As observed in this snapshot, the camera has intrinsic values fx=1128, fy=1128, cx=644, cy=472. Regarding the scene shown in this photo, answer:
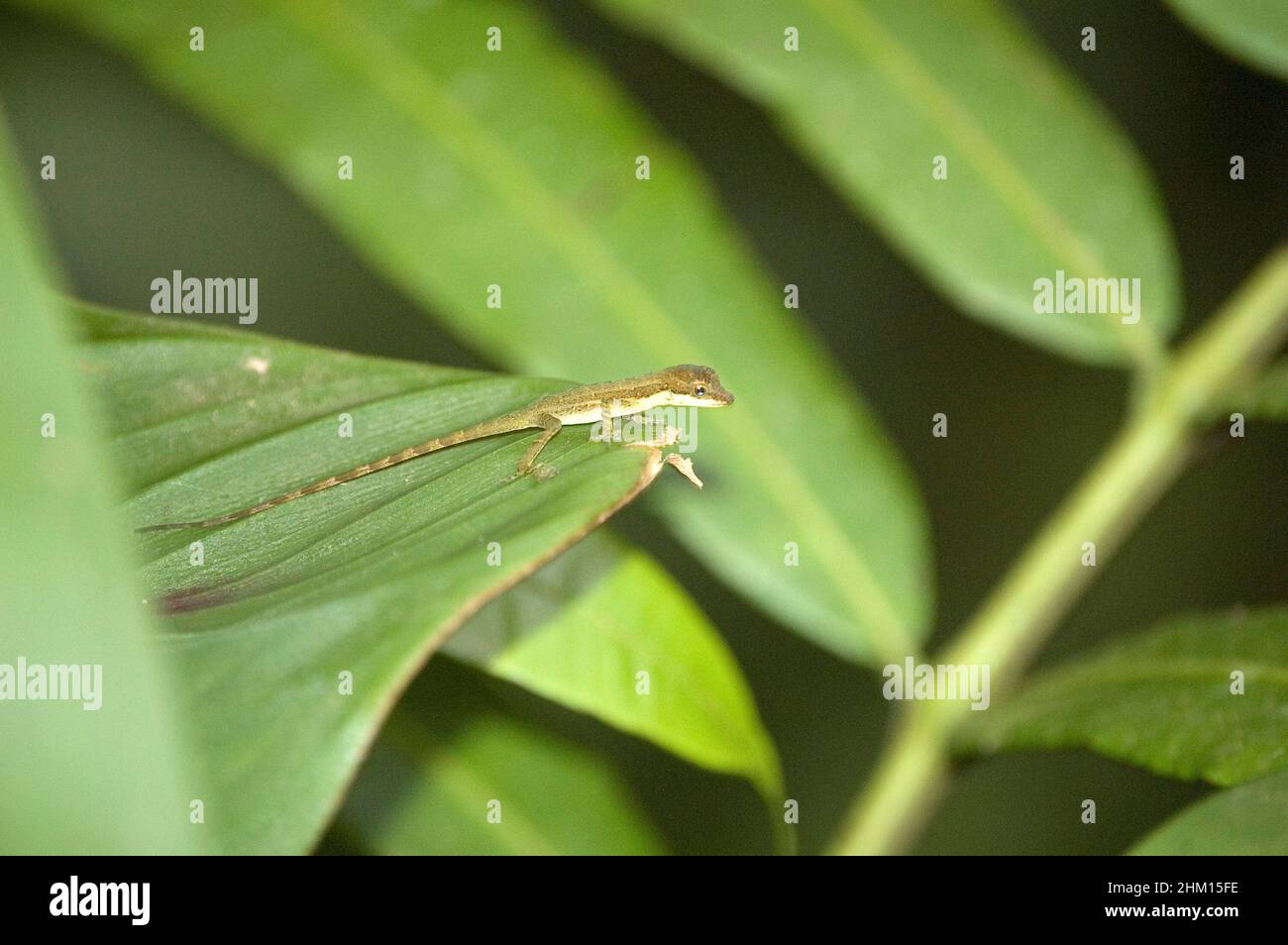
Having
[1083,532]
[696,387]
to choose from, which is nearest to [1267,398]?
[1083,532]

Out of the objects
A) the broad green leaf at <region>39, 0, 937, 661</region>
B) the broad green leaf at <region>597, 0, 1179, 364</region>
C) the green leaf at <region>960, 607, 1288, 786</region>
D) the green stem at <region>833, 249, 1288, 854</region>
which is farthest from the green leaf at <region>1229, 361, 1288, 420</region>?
the broad green leaf at <region>39, 0, 937, 661</region>

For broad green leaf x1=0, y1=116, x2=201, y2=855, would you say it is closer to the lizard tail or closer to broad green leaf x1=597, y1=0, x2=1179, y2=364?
the lizard tail

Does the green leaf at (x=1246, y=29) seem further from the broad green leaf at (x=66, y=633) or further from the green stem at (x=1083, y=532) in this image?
the broad green leaf at (x=66, y=633)

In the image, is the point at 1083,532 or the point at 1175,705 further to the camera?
the point at 1083,532

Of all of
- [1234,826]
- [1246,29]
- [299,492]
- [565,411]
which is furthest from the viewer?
[565,411]

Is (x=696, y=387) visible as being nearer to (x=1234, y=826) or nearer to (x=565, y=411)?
(x=565, y=411)

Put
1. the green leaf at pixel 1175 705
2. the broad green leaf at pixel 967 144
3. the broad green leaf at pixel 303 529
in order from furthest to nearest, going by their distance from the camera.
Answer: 1. the broad green leaf at pixel 967 144
2. the green leaf at pixel 1175 705
3. the broad green leaf at pixel 303 529

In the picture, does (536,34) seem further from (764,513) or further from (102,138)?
(102,138)

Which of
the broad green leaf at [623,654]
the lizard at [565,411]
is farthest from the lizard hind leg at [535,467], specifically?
the broad green leaf at [623,654]
